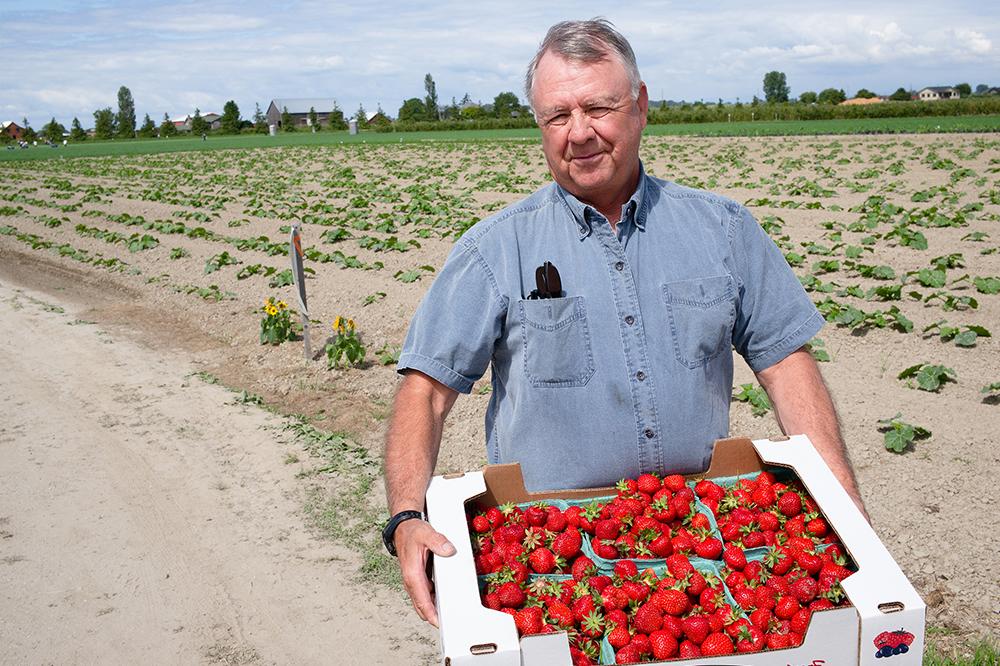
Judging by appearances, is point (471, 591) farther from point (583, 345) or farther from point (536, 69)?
point (536, 69)

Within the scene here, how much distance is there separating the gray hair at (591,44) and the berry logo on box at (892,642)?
61.0 inches

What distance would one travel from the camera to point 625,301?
2.65 metres

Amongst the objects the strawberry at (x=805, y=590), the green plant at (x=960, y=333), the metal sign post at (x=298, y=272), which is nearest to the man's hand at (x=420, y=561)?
the strawberry at (x=805, y=590)

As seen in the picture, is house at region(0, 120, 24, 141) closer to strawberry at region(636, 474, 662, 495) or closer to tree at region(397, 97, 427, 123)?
tree at region(397, 97, 427, 123)

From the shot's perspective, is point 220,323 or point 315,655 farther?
point 220,323

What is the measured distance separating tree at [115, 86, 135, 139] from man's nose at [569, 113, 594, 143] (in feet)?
415

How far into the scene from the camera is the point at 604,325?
2646 millimetres

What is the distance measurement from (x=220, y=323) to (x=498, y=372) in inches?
358

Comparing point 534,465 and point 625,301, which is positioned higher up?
point 625,301

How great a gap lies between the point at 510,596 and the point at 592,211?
115cm

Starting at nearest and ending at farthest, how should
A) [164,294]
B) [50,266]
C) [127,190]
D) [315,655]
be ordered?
[315,655] → [164,294] → [50,266] → [127,190]

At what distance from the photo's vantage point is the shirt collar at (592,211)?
2727 mm

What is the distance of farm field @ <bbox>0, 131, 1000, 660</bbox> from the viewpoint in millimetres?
5516

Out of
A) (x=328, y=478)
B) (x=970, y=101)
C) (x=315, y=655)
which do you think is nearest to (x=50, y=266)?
(x=328, y=478)
